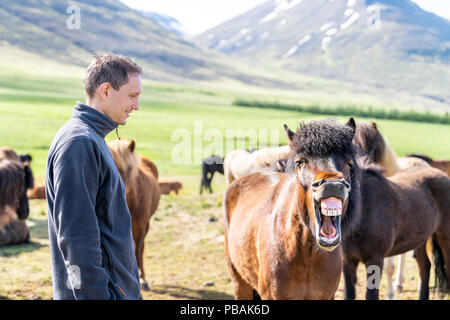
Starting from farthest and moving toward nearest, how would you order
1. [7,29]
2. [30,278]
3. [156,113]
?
[7,29] → [156,113] → [30,278]

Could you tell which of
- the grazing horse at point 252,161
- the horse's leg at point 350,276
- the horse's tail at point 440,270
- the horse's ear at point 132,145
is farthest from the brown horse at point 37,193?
the horse's tail at point 440,270

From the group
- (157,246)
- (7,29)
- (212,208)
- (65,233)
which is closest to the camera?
(65,233)

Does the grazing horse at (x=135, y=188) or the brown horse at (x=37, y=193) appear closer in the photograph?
the grazing horse at (x=135, y=188)

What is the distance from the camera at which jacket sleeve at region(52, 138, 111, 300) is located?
1840 mm

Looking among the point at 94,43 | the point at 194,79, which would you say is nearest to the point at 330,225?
the point at 194,79

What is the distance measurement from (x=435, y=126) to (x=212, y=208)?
164ft

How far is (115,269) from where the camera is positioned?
2035 mm

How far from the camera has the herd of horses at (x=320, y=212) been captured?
109 inches

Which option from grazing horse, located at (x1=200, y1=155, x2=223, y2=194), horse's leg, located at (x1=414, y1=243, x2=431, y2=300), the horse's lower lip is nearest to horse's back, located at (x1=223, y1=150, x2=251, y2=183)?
horse's leg, located at (x1=414, y1=243, x2=431, y2=300)

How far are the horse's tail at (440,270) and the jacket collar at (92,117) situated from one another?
480 cm

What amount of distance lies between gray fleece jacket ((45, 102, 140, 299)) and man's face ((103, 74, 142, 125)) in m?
0.04

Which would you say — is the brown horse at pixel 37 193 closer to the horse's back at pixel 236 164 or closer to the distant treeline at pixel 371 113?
the horse's back at pixel 236 164

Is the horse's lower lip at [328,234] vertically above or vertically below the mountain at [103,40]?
below

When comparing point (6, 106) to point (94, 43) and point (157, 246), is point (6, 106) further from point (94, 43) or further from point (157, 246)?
point (94, 43)
